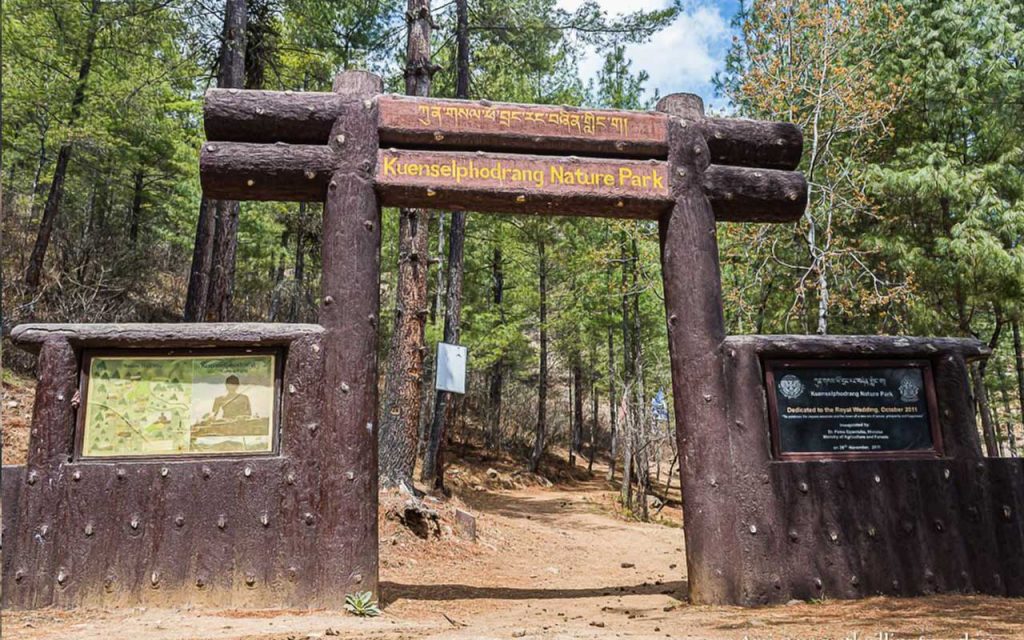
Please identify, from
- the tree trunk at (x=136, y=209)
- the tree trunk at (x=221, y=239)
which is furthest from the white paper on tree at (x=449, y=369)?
the tree trunk at (x=136, y=209)

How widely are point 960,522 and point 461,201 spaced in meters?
5.01

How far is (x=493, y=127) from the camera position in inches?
236

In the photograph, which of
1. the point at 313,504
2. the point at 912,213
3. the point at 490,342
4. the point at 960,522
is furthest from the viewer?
the point at 490,342

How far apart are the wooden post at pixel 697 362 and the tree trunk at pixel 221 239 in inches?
296

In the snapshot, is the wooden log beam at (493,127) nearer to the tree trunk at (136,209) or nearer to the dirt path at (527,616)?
the dirt path at (527,616)

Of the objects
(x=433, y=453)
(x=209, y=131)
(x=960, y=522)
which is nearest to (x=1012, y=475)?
(x=960, y=522)

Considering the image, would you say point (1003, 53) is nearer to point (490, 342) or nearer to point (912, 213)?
point (912, 213)

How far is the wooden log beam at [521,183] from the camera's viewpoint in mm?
5863

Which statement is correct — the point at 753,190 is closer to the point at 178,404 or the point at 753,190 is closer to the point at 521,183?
the point at 521,183

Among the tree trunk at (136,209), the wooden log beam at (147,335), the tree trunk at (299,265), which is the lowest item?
the wooden log beam at (147,335)

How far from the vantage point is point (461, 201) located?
19.7ft

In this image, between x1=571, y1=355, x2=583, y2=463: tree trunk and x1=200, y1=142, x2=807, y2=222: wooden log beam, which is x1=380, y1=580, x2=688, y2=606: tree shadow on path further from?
x1=571, y1=355, x2=583, y2=463: tree trunk

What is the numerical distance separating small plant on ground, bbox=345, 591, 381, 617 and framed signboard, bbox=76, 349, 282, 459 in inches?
50.0

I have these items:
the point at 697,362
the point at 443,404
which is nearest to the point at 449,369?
the point at 443,404
